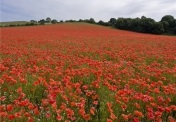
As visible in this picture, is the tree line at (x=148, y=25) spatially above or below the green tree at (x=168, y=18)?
below

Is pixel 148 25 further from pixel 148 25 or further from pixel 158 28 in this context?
pixel 158 28

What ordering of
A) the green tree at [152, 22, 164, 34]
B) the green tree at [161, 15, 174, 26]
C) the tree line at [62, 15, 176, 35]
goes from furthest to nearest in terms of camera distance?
1. the green tree at [161, 15, 174, 26]
2. the tree line at [62, 15, 176, 35]
3. the green tree at [152, 22, 164, 34]

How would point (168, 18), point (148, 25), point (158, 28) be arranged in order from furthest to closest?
point (168, 18) → point (148, 25) → point (158, 28)

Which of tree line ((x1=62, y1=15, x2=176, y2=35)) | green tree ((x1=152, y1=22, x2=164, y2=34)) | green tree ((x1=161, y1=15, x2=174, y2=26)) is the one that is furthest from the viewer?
green tree ((x1=161, y1=15, x2=174, y2=26))

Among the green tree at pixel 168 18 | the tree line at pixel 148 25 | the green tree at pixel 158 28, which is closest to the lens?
the green tree at pixel 158 28

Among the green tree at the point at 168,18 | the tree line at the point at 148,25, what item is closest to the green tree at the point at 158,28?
the tree line at the point at 148,25

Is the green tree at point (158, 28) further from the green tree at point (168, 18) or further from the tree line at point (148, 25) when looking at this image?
the green tree at point (168, 18)

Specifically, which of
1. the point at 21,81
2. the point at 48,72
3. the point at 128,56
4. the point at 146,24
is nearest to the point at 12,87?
the point at 21,81

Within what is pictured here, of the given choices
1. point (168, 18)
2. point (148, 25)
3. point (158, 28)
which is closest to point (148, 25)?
point (148, 25)

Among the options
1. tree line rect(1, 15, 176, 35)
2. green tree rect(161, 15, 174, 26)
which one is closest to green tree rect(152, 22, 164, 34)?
tree line rect(1, 15, 176, 35)

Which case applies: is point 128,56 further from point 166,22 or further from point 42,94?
point 166,22

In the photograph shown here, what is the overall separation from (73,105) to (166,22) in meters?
73.9

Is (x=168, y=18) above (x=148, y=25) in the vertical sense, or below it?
above

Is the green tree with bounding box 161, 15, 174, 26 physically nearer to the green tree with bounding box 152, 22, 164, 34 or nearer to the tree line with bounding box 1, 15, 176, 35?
the tree line with bounding box 1, 15, 176, 35
